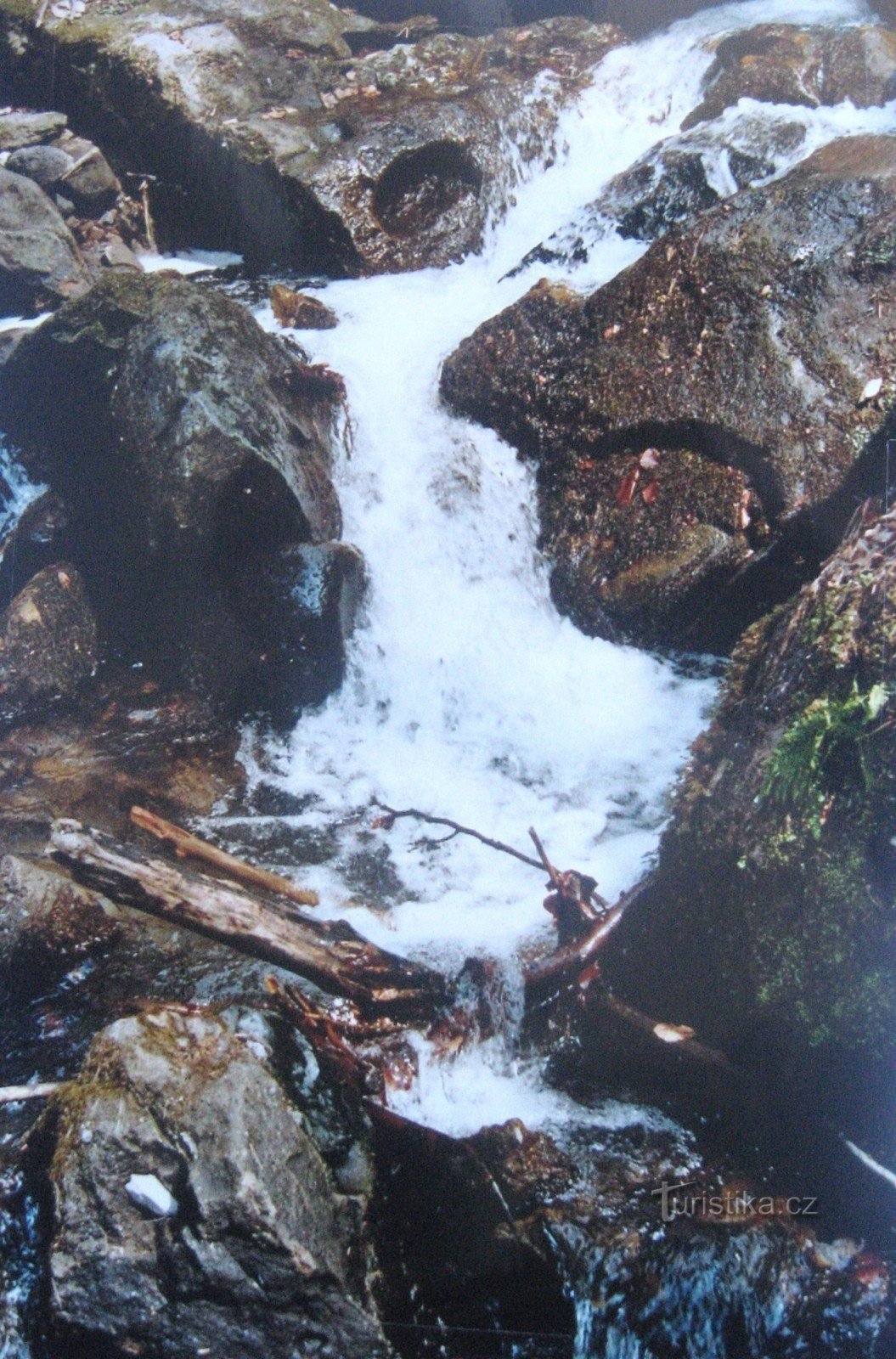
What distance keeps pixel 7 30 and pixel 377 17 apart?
4.64 metres

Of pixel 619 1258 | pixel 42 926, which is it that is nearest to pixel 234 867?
pixel 42 926

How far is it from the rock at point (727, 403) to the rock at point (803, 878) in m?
1.46

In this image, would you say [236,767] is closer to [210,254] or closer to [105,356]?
[105,356]

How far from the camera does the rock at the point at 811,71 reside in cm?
845

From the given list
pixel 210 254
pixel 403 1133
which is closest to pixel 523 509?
pixel 403 1133

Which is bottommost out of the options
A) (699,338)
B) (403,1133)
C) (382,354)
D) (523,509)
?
(403,1133)

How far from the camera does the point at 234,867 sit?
394cm

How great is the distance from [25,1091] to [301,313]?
20.4 ft

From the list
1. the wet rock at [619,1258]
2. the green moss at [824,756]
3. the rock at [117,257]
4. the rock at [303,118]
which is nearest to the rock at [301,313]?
the rock at [303,118]

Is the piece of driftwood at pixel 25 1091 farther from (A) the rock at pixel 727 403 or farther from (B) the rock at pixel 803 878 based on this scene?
(A) the rock at pixel 727 403

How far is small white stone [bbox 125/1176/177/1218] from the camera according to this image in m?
2.42

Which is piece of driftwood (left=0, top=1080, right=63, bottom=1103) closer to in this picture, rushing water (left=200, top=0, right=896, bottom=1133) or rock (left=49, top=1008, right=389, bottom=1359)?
rock (left=49, top=1008, right=389, bottom=1359)

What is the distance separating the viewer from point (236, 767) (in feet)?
17.1

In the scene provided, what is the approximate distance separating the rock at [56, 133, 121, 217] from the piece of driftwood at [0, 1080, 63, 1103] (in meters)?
8.75
